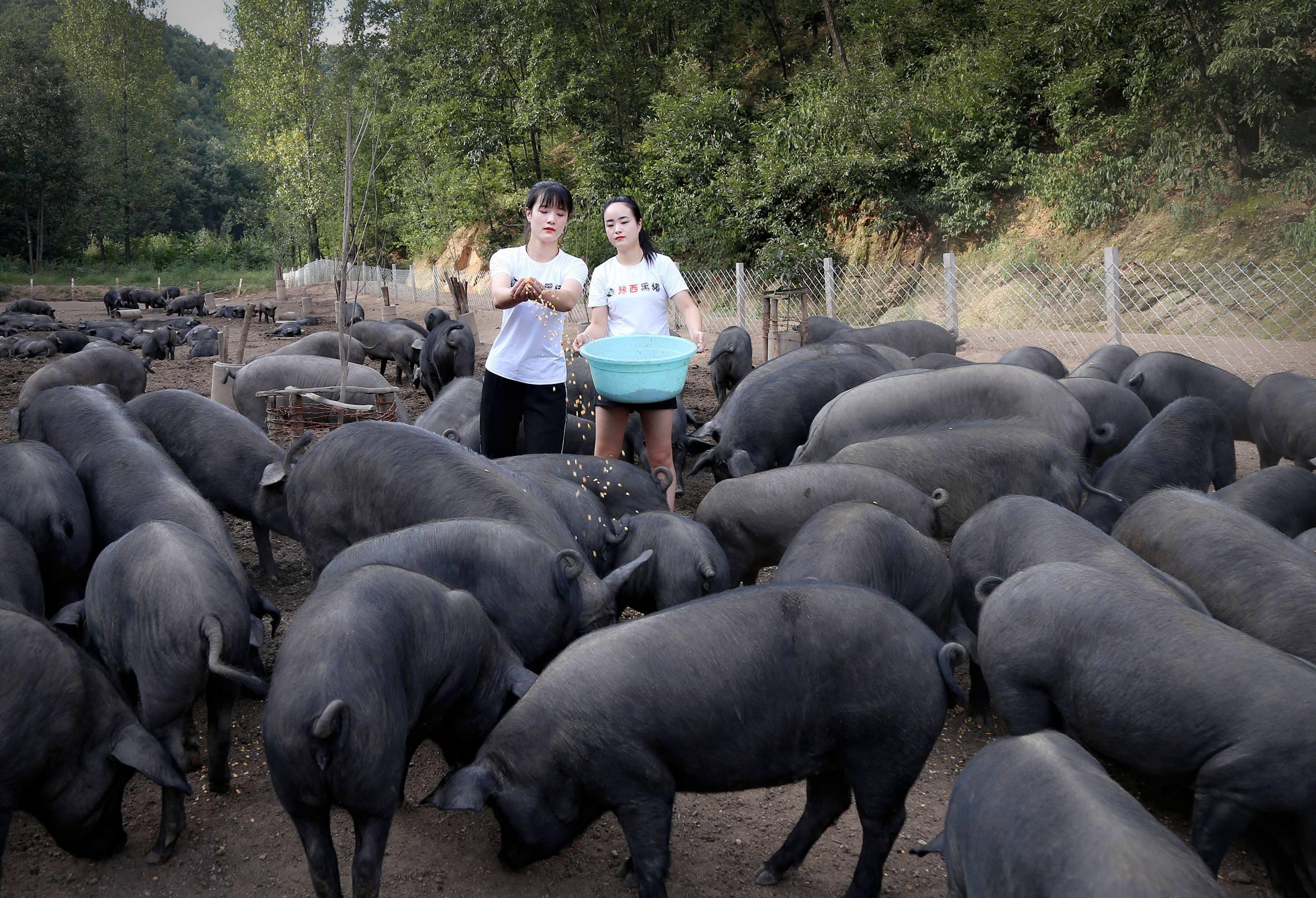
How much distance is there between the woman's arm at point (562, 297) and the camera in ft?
15.6

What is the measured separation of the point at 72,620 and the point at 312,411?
13.4ft

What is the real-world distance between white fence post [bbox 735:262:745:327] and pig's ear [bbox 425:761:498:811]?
13.3 meters

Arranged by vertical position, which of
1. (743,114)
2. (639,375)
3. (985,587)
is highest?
(743,114)

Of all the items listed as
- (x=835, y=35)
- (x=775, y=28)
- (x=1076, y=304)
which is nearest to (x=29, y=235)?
(x=775, y=28)

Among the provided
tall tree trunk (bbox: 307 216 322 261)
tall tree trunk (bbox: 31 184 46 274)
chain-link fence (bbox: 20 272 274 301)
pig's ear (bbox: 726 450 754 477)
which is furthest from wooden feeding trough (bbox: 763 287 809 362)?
tall tree trunk (bbox: 31 184 46 274)

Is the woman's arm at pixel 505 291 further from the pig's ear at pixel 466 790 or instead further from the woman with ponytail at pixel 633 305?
the pig's ear at pixel 466 790

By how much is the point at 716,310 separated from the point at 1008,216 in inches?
211

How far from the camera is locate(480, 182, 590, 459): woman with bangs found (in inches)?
197

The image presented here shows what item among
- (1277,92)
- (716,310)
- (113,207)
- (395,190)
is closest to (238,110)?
(113,207)

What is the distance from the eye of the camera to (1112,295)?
11.5 metres

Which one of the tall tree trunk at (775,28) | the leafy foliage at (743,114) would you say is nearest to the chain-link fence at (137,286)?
the leafy foliage at (743,114)

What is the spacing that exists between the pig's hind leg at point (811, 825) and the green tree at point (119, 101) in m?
48.3

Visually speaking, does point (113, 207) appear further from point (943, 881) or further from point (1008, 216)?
point (943, 881)

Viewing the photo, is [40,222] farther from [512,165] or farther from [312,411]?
[312,411]
